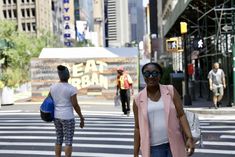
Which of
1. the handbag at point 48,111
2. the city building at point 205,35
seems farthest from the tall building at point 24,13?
the handbag at point 48,111

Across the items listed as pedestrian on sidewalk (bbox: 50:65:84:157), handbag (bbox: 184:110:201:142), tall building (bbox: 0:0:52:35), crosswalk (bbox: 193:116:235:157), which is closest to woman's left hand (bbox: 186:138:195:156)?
handbag (bbox: 184:110:201:142)

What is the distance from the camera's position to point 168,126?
4906 millimetres

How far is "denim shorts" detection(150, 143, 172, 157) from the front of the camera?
496 centimetres

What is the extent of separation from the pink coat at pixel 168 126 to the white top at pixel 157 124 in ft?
0.13

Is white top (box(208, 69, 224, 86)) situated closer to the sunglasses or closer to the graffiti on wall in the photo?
the graffiti on wall

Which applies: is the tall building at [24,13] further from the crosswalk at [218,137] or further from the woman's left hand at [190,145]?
the woman's left hand at [190,145]

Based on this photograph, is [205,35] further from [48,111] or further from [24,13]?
[24,13]

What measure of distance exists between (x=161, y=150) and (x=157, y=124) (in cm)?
25

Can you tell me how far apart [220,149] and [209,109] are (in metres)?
8.39

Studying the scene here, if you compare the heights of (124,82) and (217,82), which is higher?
(124,82)

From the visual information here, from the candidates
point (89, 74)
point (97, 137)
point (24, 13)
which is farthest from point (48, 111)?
point (24, 13)

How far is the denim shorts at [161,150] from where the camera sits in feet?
16.3

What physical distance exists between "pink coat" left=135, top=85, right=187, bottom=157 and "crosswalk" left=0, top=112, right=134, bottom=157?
524 centimetres

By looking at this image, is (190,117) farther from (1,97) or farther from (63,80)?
(1,97)
